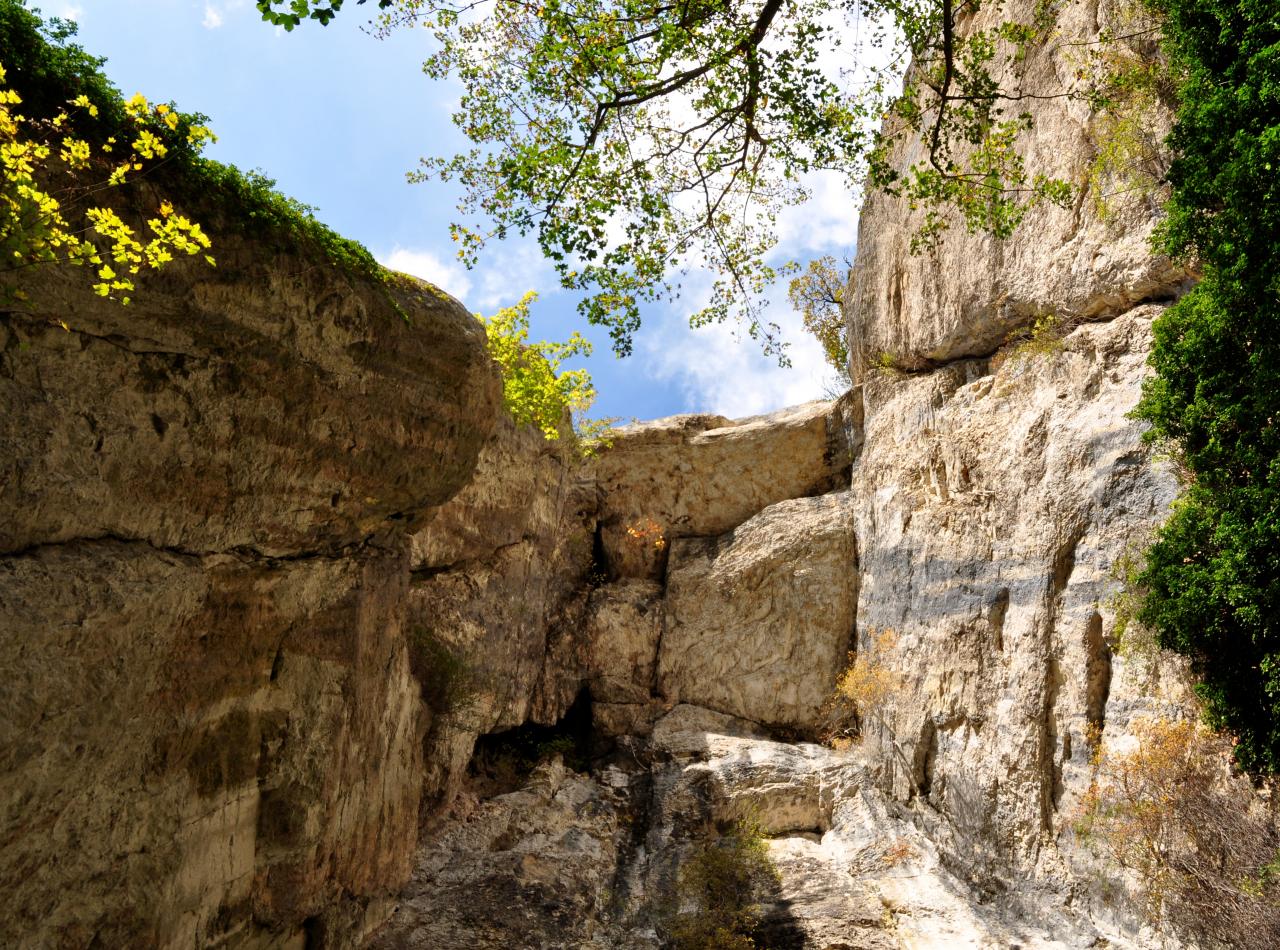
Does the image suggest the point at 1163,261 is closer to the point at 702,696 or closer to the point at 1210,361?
the point at 1210,361

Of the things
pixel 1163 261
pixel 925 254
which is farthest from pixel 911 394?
pixel 1163 261

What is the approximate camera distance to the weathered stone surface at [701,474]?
2145cm

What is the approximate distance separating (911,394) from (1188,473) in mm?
7005

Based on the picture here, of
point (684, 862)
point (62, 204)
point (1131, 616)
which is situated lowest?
point (684, 862)

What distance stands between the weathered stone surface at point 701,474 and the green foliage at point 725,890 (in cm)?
773

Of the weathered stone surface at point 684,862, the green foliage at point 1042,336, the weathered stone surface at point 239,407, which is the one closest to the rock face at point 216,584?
the weathered stone surface at point 239,407

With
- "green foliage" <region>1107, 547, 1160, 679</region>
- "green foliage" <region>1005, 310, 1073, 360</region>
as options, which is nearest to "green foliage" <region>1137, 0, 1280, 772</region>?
"green foliage" <region>1107, 547, 1160, 679</region>

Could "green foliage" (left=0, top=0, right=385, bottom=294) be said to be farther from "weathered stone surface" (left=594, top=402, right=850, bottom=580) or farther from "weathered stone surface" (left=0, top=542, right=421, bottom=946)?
"weathered stone surface" (left=594, top=402, right=850, bottom=580)

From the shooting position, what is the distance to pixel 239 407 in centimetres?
888

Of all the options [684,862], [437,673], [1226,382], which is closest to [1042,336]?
[1226,382]

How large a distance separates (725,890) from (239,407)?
33.0ft

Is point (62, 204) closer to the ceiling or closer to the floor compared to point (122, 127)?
closer to the floor

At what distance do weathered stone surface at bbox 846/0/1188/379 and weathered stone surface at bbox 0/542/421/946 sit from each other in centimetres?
1062

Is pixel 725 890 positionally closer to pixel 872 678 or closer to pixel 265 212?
pixel 872 678
